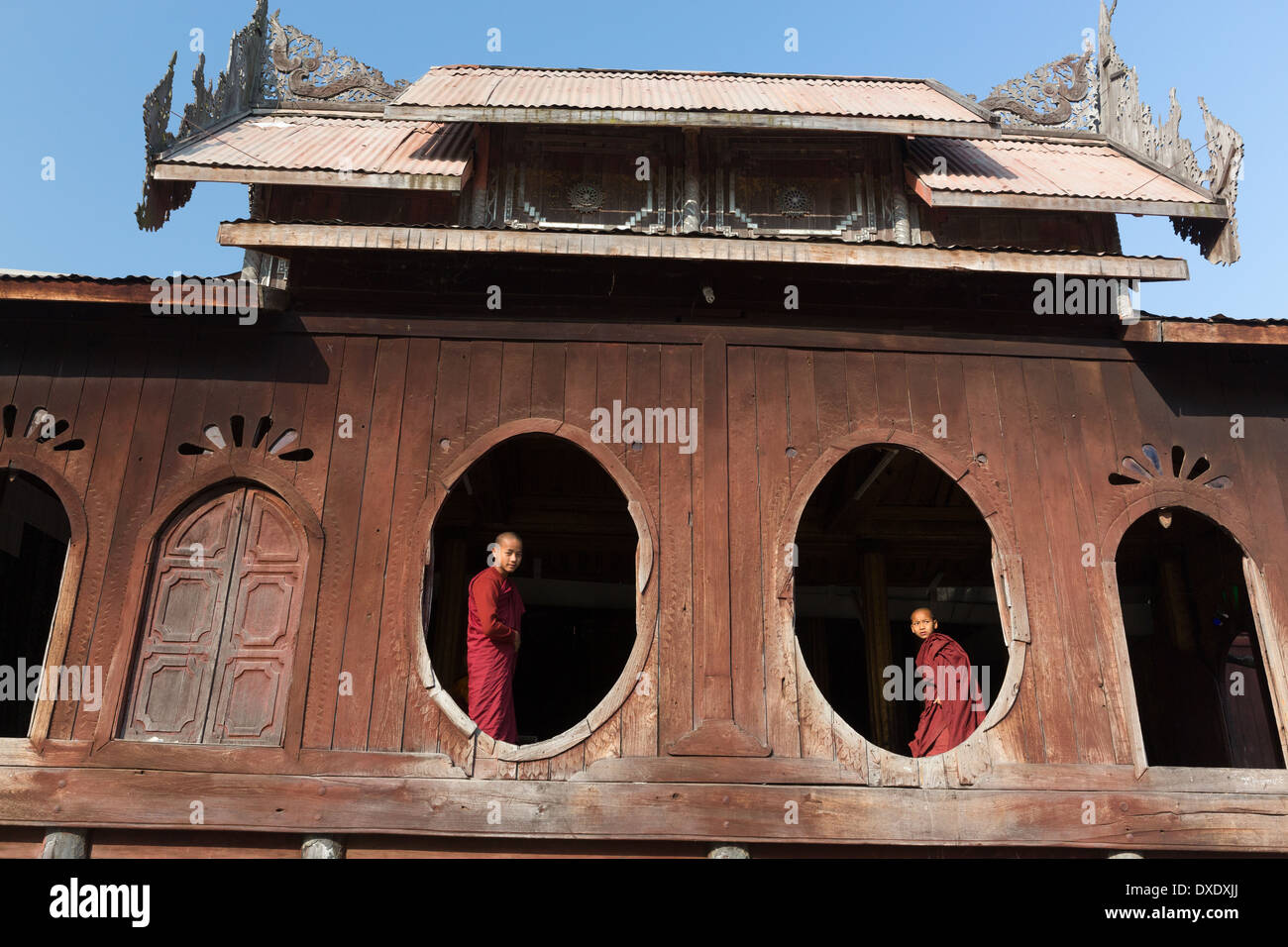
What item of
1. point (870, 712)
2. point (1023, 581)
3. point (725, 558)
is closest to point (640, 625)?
point (725, 558)

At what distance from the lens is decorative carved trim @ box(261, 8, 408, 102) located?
10664mm

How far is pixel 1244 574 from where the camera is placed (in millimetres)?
7477

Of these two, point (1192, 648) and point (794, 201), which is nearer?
point (794, 201)

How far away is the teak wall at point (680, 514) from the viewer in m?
6.59

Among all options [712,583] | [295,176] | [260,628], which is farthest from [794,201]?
[260,628]

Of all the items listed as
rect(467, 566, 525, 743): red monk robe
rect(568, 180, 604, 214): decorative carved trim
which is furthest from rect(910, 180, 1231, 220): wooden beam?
rect(467, 566, 525, 743): red monk robe

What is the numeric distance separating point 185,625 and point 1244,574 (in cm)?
736

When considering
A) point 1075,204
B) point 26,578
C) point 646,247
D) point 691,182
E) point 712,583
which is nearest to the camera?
point 712,583

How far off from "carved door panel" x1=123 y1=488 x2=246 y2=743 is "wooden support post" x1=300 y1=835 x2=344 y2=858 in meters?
0.99

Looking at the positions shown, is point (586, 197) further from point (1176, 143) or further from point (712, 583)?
point (1176, 143)

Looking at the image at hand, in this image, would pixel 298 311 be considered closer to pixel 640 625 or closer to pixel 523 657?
pixel 640 625

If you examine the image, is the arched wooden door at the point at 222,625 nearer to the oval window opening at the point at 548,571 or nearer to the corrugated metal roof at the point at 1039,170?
the oval window opening at the point at 548,571

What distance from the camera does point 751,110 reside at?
8.41m
